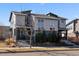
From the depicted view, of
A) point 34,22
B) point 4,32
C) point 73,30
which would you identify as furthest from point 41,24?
point 4,32

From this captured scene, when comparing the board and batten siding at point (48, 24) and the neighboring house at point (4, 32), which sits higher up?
the board and batten siding at point (48, 24)

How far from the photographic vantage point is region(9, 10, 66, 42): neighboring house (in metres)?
14.8

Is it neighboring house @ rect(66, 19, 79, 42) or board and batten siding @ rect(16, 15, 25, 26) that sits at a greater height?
board and batten siding @ rect(16, 15, 25, 26)

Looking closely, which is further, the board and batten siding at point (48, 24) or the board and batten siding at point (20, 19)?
the board and batten siding at point (48, 24)

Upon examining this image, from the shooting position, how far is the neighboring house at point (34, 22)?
1477 cm

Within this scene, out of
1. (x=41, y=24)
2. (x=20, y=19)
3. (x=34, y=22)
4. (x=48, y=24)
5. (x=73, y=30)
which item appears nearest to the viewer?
(x=20, y=19)

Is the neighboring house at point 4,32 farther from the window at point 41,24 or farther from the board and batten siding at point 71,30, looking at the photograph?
the window at point 41,24

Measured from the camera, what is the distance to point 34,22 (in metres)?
16.8

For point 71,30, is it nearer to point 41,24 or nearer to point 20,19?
point 41,24

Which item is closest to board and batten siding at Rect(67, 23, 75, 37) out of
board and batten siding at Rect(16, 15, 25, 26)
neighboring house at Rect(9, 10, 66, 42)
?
neighboring house at Rect(9, 10, 66, 42)

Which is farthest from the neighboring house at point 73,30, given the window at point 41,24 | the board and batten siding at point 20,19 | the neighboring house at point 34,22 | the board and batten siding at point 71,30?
the board and batten siding at point 20,19

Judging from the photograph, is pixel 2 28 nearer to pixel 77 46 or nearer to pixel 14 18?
pixel 14 18

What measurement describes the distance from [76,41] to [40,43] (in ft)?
6.01

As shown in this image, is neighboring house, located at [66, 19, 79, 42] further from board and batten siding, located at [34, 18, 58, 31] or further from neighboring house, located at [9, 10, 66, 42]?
board and batten siding, located at [34, 18, 58, 31]
